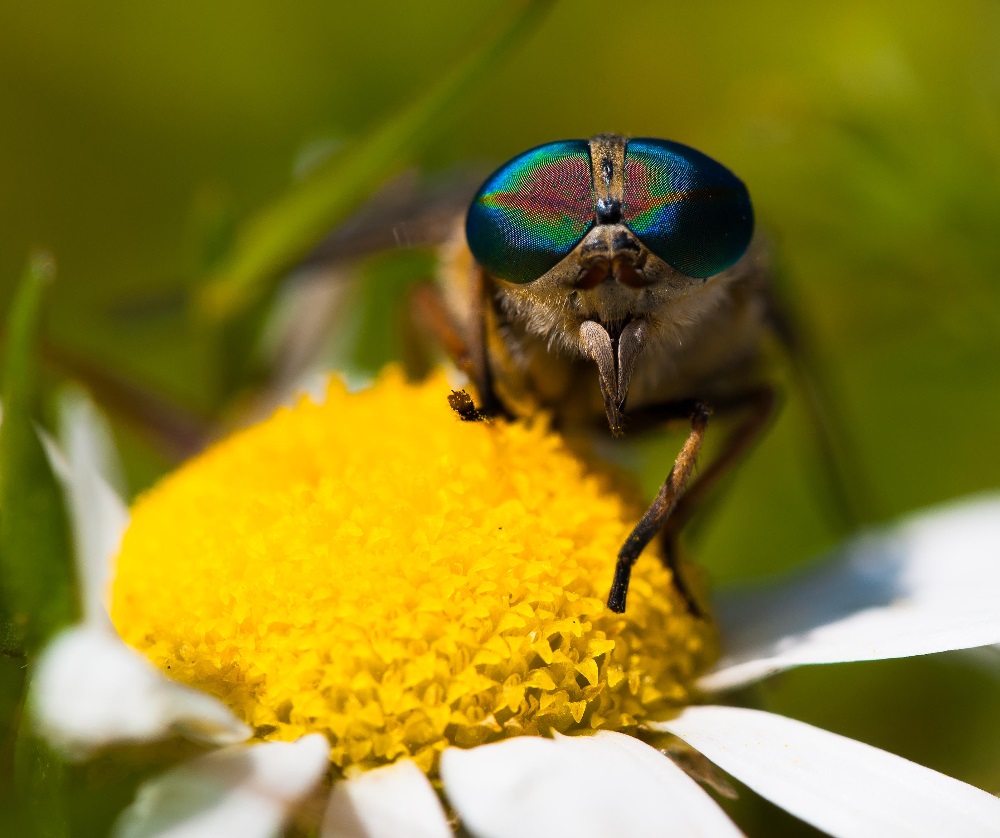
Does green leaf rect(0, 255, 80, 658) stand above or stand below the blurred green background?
below

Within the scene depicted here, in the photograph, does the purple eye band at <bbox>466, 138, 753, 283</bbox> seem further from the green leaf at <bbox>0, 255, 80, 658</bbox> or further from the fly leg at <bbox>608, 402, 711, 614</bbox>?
the green leaf at <bbox>0, 255, 80, 658</bbox>

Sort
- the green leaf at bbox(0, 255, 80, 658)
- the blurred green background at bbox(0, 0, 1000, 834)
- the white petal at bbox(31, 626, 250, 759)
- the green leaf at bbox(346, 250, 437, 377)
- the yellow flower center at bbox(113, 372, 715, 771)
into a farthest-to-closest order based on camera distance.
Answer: the green leaf at bbox(346, 250, 437, 377) → the blurred green background at bbox(0, 0, 1000, 834) → the yellow flower center at bbox(113, 372, 715, 771) → the green leaf at bbox(0, 255, 80, 658) → the white petal at bbox(31, 626, 250, 759)

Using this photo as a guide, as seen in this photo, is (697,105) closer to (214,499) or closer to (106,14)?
(106,14)

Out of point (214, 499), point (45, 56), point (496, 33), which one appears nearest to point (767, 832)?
point (214, 499)

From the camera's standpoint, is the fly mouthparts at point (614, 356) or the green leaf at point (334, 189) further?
the green leaf at point (334, 189)

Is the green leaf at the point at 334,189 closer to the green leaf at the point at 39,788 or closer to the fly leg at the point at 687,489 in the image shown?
the fly leg at the point at 687,489

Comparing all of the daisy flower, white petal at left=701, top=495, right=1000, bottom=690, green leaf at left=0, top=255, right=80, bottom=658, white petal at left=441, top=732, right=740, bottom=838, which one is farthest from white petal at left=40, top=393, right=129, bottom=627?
white petal at left=701, top=495, right=1000, bottom=690

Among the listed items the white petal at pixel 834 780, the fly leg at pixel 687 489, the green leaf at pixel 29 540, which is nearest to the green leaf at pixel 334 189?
the fly leg at pixel 687 489
